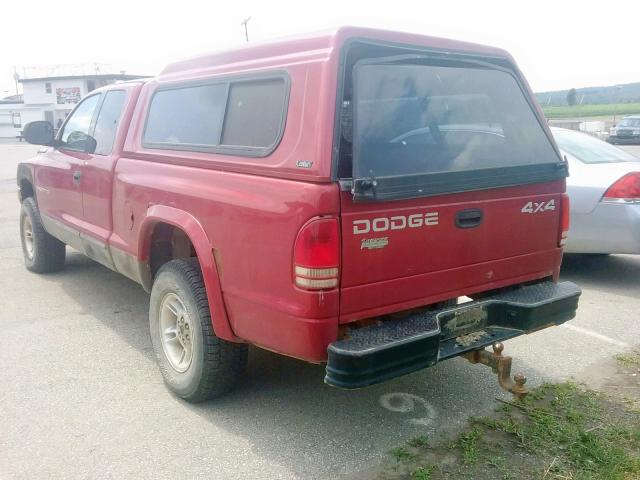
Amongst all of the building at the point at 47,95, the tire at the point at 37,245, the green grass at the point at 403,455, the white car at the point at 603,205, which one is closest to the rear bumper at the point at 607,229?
the white car at the point at 603,205

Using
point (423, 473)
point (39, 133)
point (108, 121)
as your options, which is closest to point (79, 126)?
point (39, 133)

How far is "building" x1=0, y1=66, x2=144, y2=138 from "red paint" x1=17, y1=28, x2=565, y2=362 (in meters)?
57.6

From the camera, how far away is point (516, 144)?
3.55m

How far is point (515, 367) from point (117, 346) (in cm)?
284

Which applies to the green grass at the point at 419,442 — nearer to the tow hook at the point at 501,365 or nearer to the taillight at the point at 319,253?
the tow hook at the point at 501,365

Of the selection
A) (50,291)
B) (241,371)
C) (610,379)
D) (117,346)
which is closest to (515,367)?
(610,379)

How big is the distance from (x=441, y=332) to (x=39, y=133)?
419 cm

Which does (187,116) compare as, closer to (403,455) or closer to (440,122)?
(440,122)

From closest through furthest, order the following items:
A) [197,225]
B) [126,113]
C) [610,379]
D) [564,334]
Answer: [197,225] → [610,379] → [126,113] → [564,334]

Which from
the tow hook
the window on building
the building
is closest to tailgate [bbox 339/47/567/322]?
the tow hook

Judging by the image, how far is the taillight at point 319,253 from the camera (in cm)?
270

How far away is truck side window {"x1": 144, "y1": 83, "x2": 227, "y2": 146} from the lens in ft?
11.7

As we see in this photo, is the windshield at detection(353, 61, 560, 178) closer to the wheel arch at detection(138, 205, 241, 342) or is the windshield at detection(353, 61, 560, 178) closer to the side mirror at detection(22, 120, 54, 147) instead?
the wheel arch at detection(138, 205, 241, 342)

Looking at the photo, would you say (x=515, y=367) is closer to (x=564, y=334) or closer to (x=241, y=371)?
(x=564, y=334)
